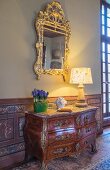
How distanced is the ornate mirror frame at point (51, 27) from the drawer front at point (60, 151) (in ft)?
3.58

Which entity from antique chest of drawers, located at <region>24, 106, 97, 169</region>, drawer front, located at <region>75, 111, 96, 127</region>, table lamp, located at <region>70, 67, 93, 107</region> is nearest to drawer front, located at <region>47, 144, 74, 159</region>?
antique chest of drawers, located at <region>24, 106, 97, 169</region>

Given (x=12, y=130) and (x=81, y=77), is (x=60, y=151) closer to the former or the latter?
(x=12, y=130)

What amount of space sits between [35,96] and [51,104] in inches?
19.5

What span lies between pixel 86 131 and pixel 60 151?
0.56 m

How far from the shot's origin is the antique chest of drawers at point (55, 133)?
2504 millimetres

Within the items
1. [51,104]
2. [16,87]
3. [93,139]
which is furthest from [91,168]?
[16,87]

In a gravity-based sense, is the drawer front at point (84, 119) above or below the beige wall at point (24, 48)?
below

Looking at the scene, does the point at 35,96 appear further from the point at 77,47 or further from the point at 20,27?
the point at 77,47

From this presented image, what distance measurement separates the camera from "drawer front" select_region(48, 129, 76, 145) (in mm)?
2541

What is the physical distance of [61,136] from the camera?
263cm

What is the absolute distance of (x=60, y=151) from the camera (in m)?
2.65

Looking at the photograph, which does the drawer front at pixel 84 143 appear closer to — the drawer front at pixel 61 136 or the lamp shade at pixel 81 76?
the drawer front at pixel 61 136

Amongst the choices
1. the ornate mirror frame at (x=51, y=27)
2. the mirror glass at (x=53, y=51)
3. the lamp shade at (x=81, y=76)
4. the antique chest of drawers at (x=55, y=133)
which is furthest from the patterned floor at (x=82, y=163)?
the mirror glass at (x=53, y=51)

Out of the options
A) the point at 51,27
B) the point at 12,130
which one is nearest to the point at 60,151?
the point at 12,130
